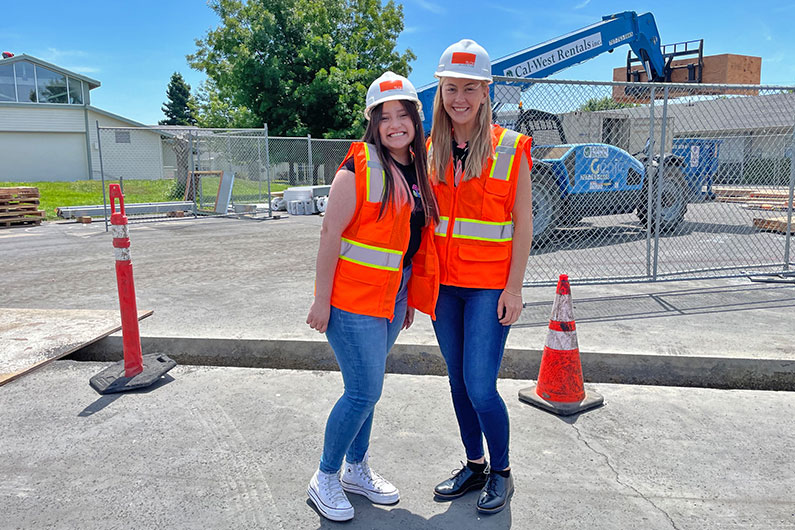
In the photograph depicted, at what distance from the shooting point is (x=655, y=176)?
8828 millimetres

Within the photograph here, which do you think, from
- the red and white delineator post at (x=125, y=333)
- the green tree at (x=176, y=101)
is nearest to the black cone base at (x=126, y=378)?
the red and white delineator post at (x=125, y=333)

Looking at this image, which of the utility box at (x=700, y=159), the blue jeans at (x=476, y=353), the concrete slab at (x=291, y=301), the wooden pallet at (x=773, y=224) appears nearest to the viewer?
the blue jeans at (x=476, y=353)

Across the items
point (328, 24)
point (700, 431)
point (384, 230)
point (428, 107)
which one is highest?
point (328, 24)

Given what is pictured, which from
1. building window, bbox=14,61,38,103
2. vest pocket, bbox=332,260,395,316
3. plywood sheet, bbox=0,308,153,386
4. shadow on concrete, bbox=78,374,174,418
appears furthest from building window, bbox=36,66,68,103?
vest pocket, bbox=332,260,395,316

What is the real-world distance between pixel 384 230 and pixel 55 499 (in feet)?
6.76

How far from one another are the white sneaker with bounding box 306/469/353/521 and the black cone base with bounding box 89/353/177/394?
1.99m

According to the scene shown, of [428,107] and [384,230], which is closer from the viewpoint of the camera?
[384,230]

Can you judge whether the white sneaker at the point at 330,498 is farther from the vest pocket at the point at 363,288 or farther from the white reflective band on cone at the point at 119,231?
the white reflective band on cone at the point at 119,231

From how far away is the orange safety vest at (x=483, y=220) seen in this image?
255 centimetres

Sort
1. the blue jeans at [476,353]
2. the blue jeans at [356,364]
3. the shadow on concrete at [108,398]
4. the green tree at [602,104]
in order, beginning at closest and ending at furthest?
1. the blue jeans at [356,364]
2. the blue jeans at [476,353]
3. the shadow on concrete at [108,398]
4. the green tree at [602,104]

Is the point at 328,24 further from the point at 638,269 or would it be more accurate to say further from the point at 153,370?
the point at 153,370

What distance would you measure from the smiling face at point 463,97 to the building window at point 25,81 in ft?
130

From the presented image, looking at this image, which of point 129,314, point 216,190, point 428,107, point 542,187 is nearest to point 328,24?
point 216,190

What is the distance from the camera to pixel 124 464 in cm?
314
